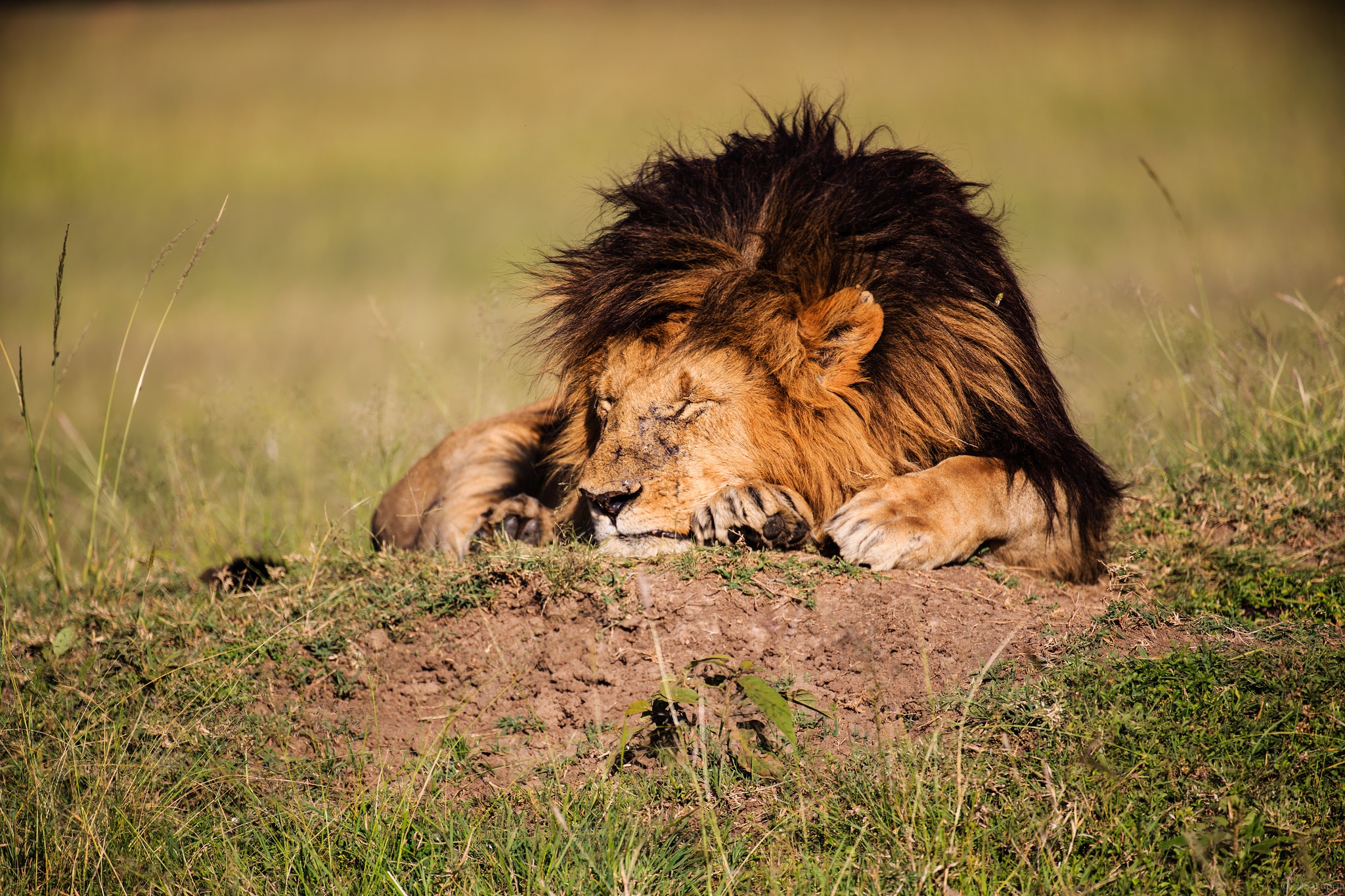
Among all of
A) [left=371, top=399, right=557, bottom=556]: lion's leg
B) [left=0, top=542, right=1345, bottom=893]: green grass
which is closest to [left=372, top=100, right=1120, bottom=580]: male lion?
[left=0, top=542, right=1345, bottom=893]: green grass

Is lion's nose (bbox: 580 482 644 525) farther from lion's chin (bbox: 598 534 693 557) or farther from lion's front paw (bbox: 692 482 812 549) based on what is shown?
lion's front paw (bbox: 692 482 812 549)

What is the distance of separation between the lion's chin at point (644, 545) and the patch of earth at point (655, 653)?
128 mm

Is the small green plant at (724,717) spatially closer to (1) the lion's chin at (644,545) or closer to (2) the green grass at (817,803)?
(2) the green grass at (817,803)

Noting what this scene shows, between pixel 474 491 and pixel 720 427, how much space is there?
1.60m

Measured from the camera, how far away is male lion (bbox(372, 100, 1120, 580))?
324 centimetres

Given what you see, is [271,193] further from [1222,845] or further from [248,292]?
[1222,845]

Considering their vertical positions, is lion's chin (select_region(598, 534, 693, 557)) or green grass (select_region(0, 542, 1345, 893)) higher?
lion's chin (select_region(598, 534, 693, 557))

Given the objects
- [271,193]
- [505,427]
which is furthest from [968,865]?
[271,193]

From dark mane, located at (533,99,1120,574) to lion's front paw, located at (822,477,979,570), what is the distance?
29 centimetres

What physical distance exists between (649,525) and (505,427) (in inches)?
68.3

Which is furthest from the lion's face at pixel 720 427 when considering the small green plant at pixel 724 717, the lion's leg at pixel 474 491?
the lion's leg at pixel 474 491

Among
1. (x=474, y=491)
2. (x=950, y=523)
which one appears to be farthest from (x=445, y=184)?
(x=950, y=523)

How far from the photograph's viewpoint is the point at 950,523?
10.4 feet

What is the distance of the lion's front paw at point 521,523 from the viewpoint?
13.2 feet
